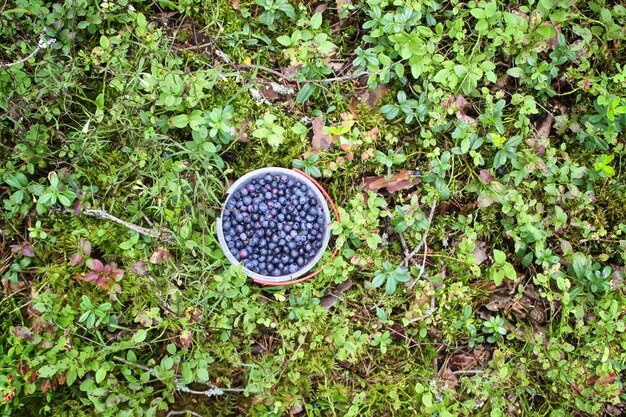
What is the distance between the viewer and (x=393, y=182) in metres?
3.67

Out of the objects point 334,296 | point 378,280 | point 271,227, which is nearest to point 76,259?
point 271,227

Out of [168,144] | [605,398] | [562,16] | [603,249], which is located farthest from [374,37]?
[605,398]

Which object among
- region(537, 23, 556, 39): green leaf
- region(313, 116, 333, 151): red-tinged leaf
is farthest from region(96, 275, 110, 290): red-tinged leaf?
region(537, 23, 556, 39): green leaf

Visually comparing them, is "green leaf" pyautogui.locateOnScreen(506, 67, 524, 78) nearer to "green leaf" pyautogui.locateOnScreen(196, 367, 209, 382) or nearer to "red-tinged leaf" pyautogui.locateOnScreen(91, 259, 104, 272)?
"green leaf" pyautogui.locateOnScreen(196, 367, 209, 382)

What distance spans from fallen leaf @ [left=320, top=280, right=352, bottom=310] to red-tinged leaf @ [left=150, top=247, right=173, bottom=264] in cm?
103

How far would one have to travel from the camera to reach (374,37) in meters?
3.66

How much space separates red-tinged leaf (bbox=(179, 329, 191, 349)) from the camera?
3.19m

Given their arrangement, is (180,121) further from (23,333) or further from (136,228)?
(23,333)

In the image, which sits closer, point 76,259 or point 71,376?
point 71,376

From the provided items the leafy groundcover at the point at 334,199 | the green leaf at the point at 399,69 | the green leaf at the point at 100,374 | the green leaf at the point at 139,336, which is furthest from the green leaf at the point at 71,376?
the green leaf at the point at 399,69

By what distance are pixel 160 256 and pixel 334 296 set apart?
1.13 metres

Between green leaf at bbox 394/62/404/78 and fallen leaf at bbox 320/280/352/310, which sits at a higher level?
green leaf at bbox 394/62/404/78

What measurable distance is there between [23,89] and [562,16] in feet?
11.2

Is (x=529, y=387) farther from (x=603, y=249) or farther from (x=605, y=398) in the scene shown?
(x=603, y=249)
